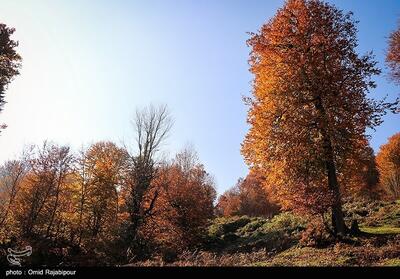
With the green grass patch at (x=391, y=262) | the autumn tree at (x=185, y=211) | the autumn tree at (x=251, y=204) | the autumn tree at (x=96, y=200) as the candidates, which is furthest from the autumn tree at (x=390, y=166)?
the green grass patch at (x=391, y=262)

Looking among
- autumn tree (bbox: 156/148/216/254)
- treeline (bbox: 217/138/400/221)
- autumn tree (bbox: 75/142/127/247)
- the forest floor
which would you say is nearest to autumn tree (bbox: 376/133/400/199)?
treeline (bbox: 217/138/400/221)

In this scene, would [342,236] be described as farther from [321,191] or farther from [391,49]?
[391,49]

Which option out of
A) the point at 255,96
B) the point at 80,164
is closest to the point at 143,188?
the point at 80,164

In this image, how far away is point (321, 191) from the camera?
16.7 metres

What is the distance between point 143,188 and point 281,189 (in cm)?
1797

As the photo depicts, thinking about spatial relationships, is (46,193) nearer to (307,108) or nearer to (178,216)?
(178,216)

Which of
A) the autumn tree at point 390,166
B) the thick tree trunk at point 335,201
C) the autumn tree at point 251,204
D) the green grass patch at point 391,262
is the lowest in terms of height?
the green grass patch at point 391,262

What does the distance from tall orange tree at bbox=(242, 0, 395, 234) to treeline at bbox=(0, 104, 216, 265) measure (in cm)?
1314

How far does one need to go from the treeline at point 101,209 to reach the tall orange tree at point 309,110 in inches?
517

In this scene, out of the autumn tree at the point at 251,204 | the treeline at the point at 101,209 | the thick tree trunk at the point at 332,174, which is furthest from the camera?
the autumn tree at the point at 251,204

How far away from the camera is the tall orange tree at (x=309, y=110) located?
17.0 metres

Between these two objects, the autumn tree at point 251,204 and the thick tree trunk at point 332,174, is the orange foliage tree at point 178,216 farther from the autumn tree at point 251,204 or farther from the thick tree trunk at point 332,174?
the autumn tree at point 251,204

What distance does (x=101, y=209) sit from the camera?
103 ft

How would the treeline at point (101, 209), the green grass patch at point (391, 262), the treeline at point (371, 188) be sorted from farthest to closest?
the treeline at point (371, 188), the treeline at point (101, 209), the green grass patch at point (391, 262)
